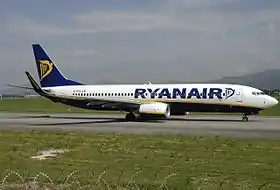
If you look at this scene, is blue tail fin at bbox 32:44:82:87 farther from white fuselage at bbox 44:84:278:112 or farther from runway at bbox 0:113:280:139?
runway at bbox 0:113:280:139

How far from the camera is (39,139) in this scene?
74.8 feet

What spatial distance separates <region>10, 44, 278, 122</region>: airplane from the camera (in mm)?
38844

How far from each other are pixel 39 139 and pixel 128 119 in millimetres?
19948

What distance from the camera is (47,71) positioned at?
49.5 meters

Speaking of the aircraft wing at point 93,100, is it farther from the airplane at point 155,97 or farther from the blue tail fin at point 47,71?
the blue tail fin at point 47,71

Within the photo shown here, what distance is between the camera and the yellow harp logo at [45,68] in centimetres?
4954

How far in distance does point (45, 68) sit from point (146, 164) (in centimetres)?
3728

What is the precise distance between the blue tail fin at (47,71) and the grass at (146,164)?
27.5 meters

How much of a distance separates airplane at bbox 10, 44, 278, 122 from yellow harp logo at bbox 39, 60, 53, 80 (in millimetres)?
22

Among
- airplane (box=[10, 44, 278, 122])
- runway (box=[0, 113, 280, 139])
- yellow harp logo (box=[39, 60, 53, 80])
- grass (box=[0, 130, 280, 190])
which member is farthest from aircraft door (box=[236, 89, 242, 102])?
yellow harp logo (box=[39, 60, 53, 80])

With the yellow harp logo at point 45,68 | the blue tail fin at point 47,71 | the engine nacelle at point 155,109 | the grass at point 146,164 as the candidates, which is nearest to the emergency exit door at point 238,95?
the engine nacelle at point 155,109

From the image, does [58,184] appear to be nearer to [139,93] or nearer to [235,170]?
[235,170]

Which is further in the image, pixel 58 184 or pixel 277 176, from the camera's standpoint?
pixel 277 176

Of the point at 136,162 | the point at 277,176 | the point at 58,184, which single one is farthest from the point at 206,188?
the point at 136,162
